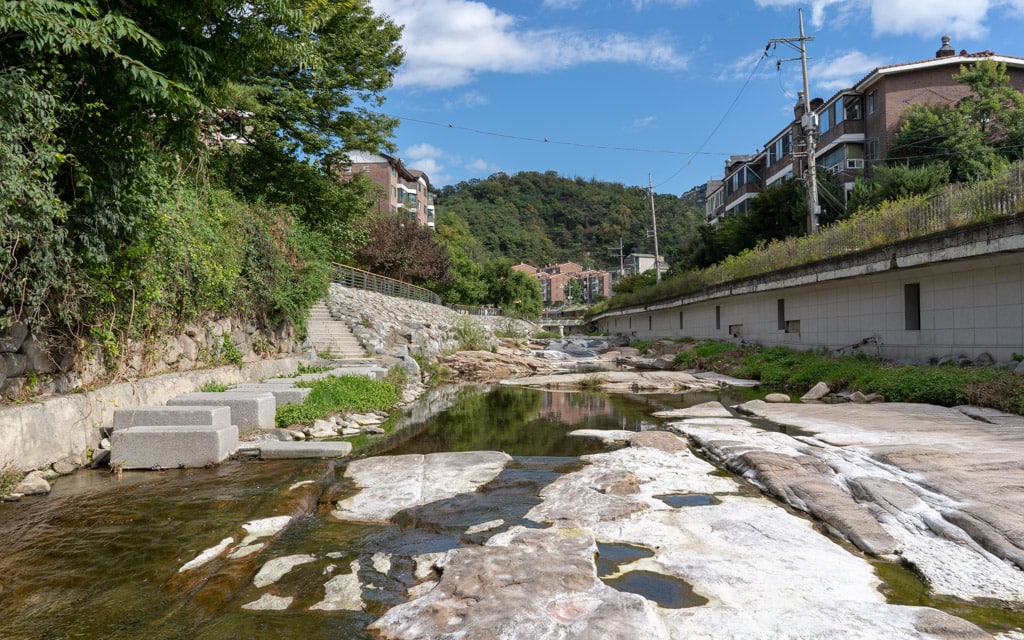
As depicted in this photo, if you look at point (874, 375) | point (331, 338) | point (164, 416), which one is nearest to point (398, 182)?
point (331, 338)

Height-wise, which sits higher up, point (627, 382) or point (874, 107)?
point (874, 107)

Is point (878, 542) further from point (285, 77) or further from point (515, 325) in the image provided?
point (515, 325)

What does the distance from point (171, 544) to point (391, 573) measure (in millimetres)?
1881

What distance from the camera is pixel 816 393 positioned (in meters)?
13.3

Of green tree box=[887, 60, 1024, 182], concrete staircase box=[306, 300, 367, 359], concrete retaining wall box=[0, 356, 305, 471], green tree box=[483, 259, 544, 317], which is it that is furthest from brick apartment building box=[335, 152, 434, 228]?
concrete retaining wall box=[0, 356, 305, 471]

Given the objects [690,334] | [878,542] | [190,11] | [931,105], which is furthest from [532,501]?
[931,105]

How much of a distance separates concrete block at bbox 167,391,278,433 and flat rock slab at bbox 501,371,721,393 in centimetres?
1072

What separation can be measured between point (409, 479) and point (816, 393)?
420 inches

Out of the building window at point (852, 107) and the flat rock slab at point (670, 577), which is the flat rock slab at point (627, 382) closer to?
the flat rock slab at point (670, 577)

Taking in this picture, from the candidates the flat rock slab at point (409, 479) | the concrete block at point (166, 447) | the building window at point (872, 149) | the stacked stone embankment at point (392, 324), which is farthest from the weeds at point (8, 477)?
the building window at point (872, 149)

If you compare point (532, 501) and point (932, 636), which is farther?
point (532, 501)

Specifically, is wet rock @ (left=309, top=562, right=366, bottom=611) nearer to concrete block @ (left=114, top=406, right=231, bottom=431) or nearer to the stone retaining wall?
concrete block @ (left=114, top=406, right=231, bottom=431)

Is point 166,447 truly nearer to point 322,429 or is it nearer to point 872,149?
point 322,429

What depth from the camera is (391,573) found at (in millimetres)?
3973
